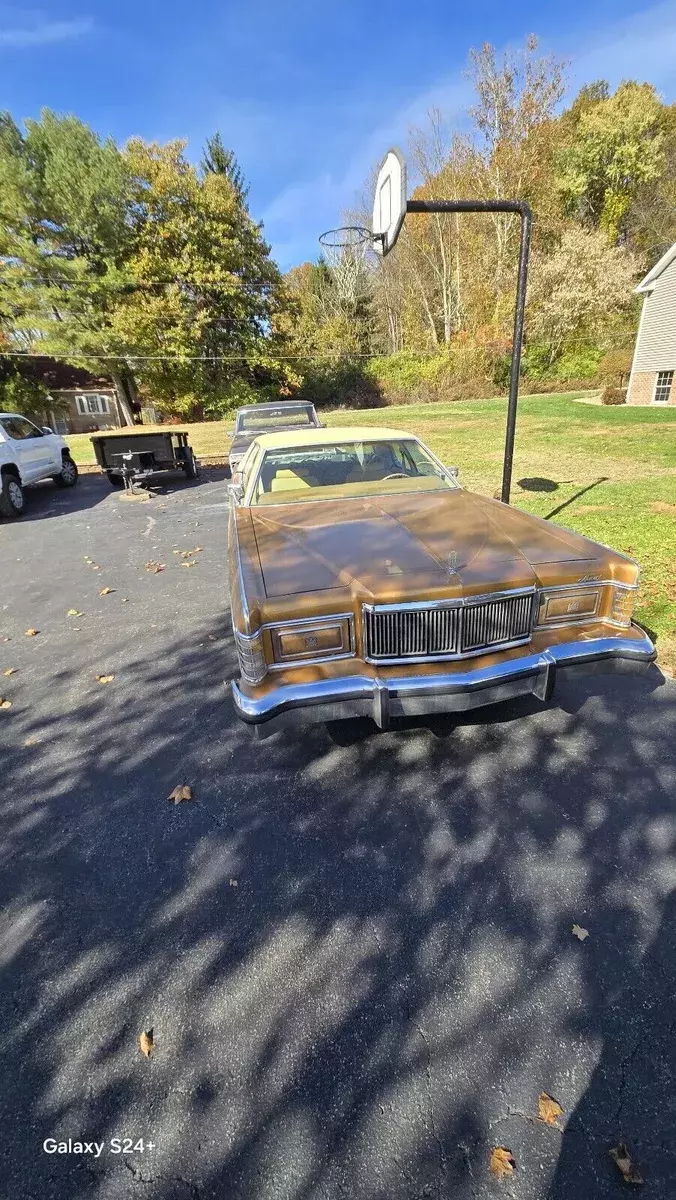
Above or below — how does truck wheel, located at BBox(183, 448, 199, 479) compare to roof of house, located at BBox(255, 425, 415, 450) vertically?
below

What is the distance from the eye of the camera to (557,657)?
9.13 ft

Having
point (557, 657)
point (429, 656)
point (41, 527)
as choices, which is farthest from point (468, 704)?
point (41, 527)

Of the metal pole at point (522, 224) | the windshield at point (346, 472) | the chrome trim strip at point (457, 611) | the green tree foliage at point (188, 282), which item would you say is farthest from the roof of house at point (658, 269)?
the chrome trim strip at point (457, 611)

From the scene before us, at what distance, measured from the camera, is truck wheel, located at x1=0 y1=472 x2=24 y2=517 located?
9.50 m

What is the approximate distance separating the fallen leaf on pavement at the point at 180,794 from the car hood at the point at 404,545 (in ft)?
3.89

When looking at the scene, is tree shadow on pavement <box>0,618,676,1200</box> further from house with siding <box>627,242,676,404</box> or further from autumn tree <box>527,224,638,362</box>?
autumn tree <box>527,224,638,362</box>

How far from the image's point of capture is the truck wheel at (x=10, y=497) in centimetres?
950

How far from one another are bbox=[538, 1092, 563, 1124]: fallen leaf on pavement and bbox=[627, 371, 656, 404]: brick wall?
23.4 m

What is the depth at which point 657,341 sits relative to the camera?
1925 cm

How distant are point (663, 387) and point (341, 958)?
23231 mm

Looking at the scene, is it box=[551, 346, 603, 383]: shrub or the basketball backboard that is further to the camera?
box=[551, 346, 603, 383]: shrub

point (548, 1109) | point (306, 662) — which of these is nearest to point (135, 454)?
point (306, 662)

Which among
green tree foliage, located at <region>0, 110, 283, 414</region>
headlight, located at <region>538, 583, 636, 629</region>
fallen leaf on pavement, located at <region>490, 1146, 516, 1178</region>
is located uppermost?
green tree foliage, located at <region>0, 110, 283, 414</region>

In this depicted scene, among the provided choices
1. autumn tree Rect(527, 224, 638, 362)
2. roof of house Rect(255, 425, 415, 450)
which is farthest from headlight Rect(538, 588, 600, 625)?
autumn tree Rect(527, 224, 638, 362)
